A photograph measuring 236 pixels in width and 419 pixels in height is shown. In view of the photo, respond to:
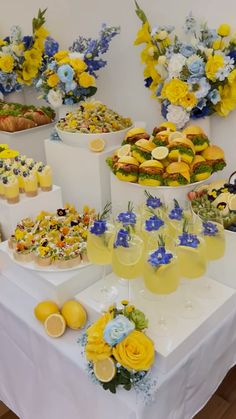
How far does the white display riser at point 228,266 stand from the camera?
1180 millimetres

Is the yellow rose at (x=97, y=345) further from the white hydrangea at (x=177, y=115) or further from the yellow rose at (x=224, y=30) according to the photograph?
the yellow rose at (x=224, y=30)

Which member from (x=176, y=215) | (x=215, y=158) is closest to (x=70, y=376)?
(x=176, y=215)

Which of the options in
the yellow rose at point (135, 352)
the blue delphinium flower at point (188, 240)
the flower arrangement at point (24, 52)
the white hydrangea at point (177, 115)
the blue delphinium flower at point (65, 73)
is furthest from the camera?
the flower arrangement at point (24, 52)

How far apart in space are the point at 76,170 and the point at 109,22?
852 mm

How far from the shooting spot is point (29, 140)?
206cm

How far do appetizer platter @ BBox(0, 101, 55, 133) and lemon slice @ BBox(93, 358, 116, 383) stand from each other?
1399 millimetres

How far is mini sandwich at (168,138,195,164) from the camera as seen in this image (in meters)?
1.32

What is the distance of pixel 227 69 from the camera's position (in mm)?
1488

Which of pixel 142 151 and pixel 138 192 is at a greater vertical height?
pixel 142 151

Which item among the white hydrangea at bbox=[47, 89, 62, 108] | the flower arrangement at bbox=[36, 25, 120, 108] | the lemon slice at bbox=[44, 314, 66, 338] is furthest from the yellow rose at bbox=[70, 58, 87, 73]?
the lemon slice at bbox=[44, 314, 66, 338]

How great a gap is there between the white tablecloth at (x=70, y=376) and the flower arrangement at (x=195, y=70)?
845 millimetres

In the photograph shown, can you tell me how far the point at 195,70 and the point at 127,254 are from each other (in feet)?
2.78

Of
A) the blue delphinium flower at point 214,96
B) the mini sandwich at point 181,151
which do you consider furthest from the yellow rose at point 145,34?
the mini sandwich at point 181,151

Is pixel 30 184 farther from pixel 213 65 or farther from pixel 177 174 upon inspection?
pixel 213 65
